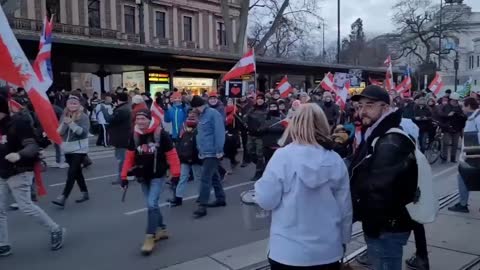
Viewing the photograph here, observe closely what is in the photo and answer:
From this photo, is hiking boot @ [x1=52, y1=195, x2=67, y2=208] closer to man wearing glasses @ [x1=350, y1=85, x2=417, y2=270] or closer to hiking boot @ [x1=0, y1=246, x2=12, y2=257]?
hiking boot @ [x1=0, y1=246, x2=12, y2=257]

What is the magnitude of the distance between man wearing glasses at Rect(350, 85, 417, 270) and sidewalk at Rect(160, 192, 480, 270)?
1290 mm

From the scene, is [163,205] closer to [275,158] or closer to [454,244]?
[454,244]

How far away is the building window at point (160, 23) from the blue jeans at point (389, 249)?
44.8 metres

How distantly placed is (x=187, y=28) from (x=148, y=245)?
46.0 m

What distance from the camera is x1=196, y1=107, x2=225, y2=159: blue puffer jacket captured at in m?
6.95

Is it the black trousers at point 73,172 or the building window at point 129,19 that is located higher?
the building window at point 129,19

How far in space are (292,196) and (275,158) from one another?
0.23m

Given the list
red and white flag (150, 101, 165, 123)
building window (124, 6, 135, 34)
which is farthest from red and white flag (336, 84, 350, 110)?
building window (124, 6, 135, 34)

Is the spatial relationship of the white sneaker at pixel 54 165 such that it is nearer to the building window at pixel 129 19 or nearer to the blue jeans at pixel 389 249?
the blue jeans at pixel 389 249

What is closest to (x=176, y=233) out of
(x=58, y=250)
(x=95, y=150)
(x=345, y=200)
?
(x=58, y=250)

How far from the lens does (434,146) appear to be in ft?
39.5

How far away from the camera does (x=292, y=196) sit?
2652mm

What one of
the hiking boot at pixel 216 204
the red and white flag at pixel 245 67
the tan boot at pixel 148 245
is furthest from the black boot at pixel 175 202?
the red and white flag at pixel 245 67

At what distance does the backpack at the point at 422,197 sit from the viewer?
3.08 metres
